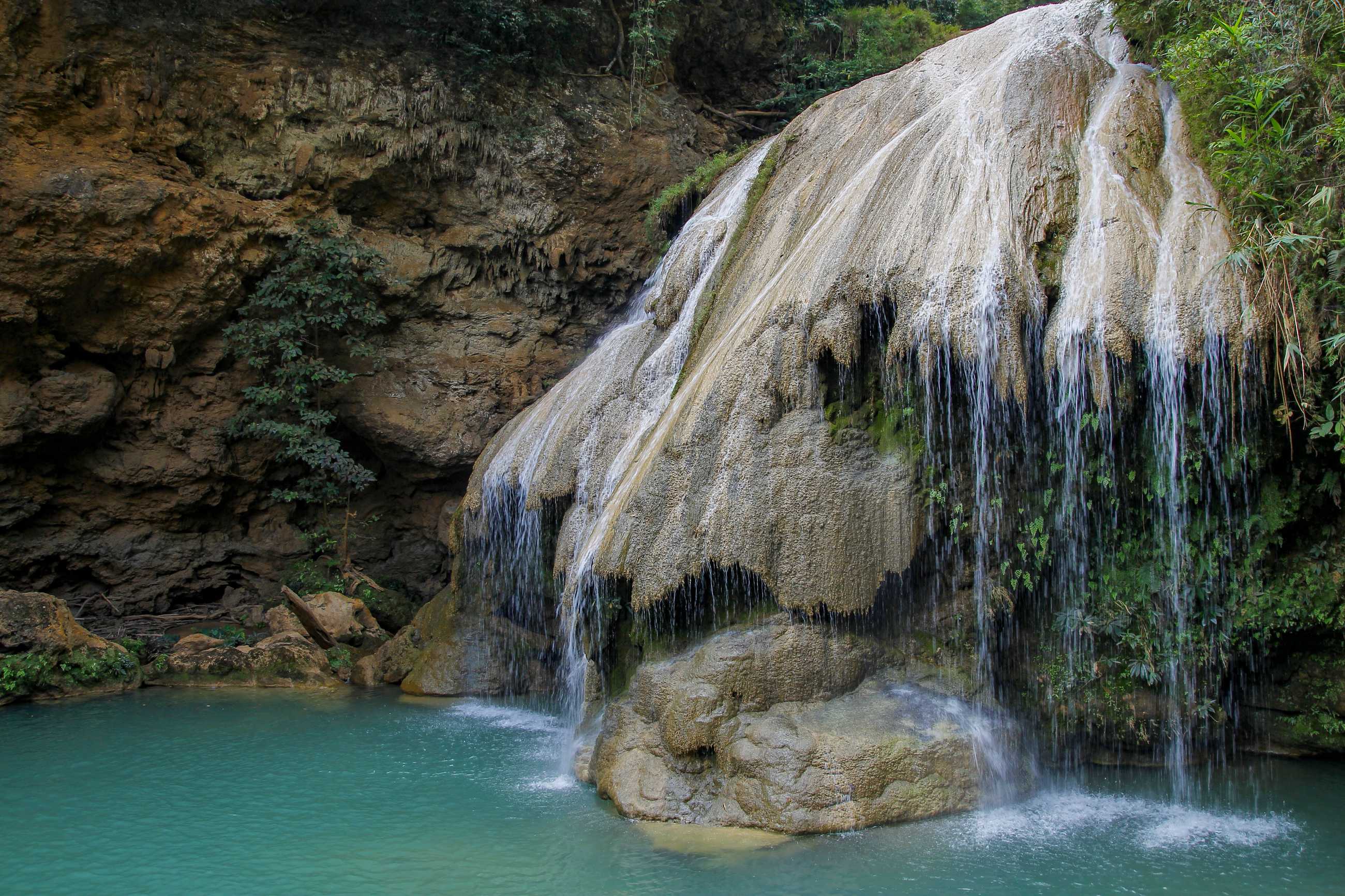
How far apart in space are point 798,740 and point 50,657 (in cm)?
1001

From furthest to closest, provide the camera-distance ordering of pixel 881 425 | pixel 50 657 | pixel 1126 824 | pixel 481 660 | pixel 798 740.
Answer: pixel 481 660, pixel 50 657, pixel 881 425, pixel 798 740, pixel 1126 824

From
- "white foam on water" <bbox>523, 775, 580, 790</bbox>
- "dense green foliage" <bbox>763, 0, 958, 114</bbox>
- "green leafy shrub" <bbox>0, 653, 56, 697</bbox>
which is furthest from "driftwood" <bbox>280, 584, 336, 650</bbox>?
"dense green foliage" <bbox>763, 0, 958, 114</bbox>

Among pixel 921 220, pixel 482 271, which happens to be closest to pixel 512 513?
pixel 482 271

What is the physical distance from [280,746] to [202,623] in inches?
239

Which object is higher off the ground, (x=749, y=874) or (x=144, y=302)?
(x=144, y=302)

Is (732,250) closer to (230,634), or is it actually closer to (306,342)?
(306,342)

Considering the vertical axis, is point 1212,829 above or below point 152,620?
below

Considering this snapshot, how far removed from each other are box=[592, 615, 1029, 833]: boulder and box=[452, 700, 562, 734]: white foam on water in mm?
2655

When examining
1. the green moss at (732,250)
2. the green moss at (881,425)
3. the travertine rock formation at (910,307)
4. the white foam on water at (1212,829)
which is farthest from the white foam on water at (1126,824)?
the green moss at (732,250)

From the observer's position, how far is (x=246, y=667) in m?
12.9

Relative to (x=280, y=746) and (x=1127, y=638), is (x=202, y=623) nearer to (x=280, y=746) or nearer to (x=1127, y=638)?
(x=280, y=746)

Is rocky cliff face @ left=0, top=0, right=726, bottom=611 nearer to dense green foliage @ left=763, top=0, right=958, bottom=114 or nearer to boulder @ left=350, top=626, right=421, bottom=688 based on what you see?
dense green foliage @ left=763, top=0, right=958, bottom=114

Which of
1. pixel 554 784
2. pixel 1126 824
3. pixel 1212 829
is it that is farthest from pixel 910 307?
pixel 554 784

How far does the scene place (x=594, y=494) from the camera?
413 inches
